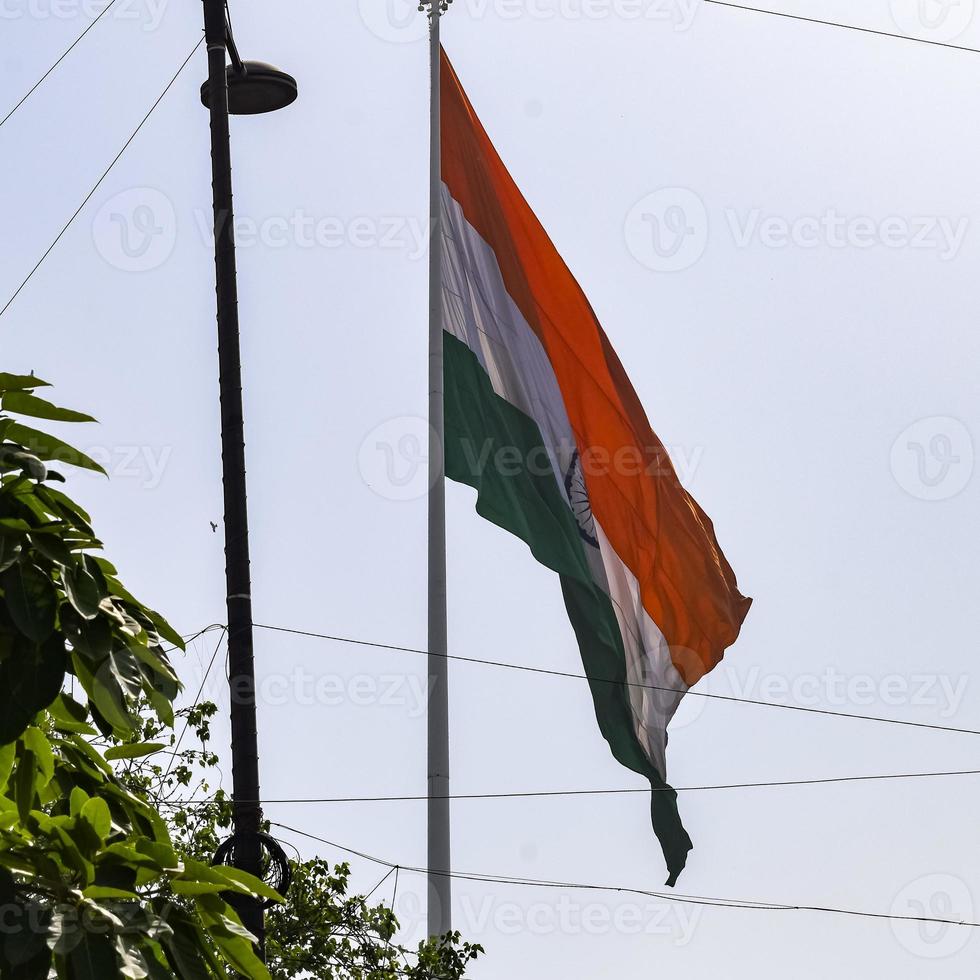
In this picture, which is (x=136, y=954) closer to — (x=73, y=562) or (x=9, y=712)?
(x=9, y=712)

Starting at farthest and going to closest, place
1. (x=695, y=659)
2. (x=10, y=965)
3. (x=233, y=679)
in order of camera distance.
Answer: (x=695, y=659)
(x=233, y=679)
(x=10, y=965)

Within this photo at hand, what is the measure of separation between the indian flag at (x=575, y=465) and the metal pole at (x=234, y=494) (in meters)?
3.75

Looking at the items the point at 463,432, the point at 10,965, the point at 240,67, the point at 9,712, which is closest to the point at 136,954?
the point at 10,965

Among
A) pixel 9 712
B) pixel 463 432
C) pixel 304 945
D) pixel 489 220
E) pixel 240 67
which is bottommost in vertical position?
pixel 304 945

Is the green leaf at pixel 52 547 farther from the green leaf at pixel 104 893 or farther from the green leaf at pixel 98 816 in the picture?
the green leaf at pixel 104 893

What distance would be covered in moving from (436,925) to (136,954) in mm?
7738

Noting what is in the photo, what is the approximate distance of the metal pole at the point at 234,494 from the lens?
6.88 metres

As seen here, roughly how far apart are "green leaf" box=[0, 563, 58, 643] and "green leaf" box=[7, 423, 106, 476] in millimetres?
313

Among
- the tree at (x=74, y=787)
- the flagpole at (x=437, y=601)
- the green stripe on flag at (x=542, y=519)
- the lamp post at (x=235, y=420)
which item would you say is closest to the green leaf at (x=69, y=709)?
the tree at (x=74, y=787)

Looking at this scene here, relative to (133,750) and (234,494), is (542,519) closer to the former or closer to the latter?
(234,494)

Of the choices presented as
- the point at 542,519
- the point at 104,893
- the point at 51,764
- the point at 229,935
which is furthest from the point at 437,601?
the point at 104,893

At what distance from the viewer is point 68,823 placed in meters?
3.40

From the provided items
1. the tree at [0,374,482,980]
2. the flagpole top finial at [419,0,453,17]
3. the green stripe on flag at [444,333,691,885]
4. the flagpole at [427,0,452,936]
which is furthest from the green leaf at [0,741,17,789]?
the flagpole top finial at [419,0,453,17]

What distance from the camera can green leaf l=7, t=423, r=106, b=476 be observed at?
347 cm
